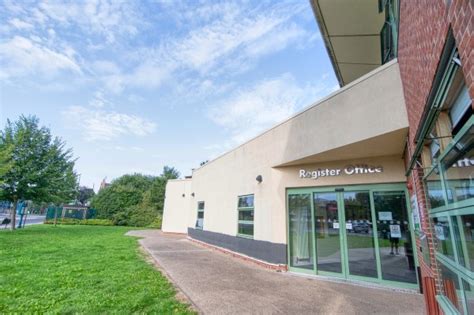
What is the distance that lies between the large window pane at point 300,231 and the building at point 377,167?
29 mm

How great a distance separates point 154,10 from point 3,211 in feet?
179

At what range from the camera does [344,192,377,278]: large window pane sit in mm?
5715

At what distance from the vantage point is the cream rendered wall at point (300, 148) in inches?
177

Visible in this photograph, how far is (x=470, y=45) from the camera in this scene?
1.32 meters

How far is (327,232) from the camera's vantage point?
252 inches

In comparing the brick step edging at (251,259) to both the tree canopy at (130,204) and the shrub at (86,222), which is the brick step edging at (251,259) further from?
the shrub at (86,222)

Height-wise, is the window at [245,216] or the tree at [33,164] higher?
the tree at [33,164]

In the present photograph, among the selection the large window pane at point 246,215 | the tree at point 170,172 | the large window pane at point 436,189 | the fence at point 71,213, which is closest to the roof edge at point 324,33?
the large window pane at point 436,189

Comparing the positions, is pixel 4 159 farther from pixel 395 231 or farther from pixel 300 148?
pixel 395 231

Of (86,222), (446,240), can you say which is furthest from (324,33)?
(86,222)

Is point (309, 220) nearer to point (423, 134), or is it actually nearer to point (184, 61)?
point (423, 134)

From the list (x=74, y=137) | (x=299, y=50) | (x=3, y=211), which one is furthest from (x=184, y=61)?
(x=3, y=211)

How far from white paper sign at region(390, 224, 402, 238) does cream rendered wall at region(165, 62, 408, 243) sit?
Answer: 3.60 ft

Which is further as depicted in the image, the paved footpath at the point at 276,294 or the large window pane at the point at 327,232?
the large window pane at the point at 327,232
